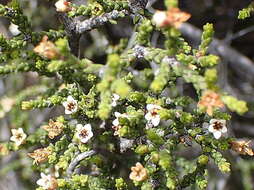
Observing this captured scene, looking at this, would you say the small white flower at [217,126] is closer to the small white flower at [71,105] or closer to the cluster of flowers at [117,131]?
the cluster of flowers at [117,131]

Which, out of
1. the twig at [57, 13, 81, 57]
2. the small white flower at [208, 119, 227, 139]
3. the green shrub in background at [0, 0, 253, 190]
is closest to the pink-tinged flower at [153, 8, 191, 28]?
the green shrub in background at [0, 0, 253, 190]

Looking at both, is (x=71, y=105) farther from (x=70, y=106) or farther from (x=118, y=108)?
(x=118, y=108)

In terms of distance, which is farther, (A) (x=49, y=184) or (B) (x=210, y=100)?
(A) (x=49, y=184)

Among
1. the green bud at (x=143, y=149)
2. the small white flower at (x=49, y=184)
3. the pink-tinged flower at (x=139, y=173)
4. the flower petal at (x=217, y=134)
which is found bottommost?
the small white flower at (x=49, y=184)

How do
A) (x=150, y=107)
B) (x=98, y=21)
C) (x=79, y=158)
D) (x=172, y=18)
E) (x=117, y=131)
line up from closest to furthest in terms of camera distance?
1. (x=172, y=18)
2. (x=150, y=107)
3. (x=117, y=131)
4. (x=79, y=158)
5. (x=98, y=21)

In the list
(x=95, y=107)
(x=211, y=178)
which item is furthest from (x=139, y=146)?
(x=211, y=178)

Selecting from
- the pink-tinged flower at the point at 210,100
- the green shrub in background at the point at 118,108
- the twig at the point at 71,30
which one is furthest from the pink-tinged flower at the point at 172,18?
the twig at the point at 71,30

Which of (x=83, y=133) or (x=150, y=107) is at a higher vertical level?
(x=150, y=107)

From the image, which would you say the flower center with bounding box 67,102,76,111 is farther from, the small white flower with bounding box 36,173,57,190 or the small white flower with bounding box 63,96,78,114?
the small white flower with bounding box 36,173,57,190

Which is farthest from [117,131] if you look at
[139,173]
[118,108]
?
[139,173]

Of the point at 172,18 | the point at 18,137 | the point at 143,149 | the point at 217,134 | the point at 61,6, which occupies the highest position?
the point at 172,18
